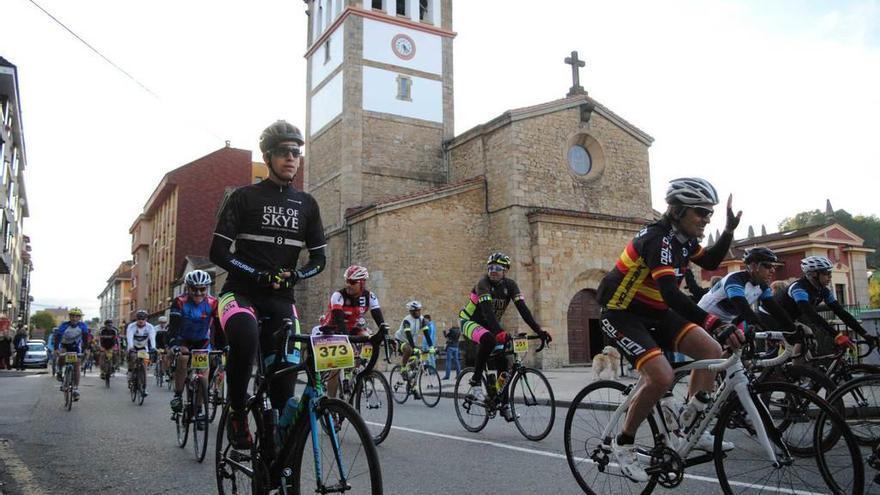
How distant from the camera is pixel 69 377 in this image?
36.1 feet

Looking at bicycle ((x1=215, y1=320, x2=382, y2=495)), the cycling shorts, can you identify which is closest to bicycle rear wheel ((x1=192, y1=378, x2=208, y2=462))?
bicycle ((x1=215, y1=320, x2=382, y2=495))

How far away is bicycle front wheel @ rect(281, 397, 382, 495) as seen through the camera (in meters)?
2.88

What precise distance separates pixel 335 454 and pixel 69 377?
32.8 feet

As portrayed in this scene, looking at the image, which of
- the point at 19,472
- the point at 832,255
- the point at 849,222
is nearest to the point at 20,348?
the point at 19,472

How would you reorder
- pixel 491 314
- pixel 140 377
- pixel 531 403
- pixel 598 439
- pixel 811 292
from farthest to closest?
pixel 140 377, pixel 491 314, pixel 531 403, pixel 811 292, pixel 598 439

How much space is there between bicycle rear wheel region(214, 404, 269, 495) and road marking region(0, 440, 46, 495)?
183 cm

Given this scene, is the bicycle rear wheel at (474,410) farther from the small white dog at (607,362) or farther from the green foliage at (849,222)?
the green foliage at (849,222)

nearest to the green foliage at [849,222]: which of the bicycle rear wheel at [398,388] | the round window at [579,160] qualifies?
the round window at [579,160]

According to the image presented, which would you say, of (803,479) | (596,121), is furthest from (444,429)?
(596,121)

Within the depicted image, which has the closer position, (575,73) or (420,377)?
(420,377)

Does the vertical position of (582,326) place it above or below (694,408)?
above

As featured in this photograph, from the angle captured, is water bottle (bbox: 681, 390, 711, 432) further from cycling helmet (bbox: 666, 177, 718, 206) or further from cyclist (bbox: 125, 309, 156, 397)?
cyclist (bbox: 125, 309, 156, 397)

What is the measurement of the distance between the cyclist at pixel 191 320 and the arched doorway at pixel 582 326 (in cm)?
1629

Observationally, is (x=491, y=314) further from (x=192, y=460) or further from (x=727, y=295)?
(x=192, y=460)
